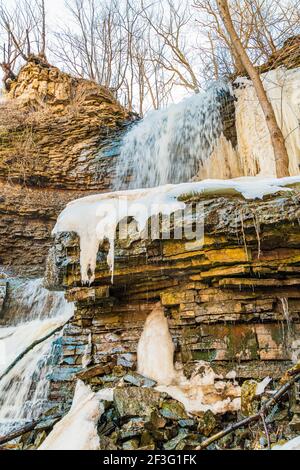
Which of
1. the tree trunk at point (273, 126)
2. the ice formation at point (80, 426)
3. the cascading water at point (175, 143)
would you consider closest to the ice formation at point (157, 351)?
the ice formation at point (80, 426)

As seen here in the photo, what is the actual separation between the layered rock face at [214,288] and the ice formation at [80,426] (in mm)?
379

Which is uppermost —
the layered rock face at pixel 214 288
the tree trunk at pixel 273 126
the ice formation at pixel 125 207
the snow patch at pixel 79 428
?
the tree trunk at pixel 273 126

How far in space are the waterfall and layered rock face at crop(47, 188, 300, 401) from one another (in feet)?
1.27

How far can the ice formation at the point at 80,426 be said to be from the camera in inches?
119

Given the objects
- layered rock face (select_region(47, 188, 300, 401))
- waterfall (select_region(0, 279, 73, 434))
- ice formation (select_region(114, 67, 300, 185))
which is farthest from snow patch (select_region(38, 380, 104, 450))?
ice formation (select_region(114, 67, 300, 185))

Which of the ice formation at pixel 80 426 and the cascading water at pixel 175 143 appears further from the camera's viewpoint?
the cascading water at pixel 175 143

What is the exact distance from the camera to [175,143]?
8.35 m

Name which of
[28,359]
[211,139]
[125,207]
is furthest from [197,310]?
[211,139]

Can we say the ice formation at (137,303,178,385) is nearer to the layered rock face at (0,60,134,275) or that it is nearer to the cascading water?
the cascading water

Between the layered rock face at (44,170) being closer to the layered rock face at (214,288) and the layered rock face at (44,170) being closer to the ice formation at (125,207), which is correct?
the ice formation at (125,207)

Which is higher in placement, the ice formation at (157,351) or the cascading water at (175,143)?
the cascading water at (175,143)

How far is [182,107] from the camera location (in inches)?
351

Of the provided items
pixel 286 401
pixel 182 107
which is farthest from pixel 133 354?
pixel 182 107

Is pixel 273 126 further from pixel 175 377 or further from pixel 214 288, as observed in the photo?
pixel 175 377
